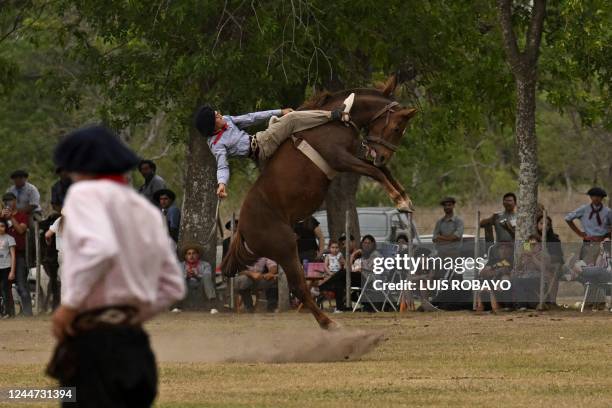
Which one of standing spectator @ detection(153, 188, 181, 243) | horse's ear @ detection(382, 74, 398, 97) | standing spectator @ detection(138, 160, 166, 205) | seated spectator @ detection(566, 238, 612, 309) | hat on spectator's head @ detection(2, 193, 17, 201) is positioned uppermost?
horse's ear @ detection(382, 74, 398, 97)

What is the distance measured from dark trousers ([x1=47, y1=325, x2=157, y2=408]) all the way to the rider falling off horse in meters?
9.34

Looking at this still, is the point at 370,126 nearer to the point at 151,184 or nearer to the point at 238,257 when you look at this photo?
the point at 238,257

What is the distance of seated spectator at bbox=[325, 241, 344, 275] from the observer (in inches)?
953

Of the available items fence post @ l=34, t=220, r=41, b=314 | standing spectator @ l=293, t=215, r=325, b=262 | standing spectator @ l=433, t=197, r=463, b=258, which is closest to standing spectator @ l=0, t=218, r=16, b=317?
fence post @ l=34, t=220, r=41, b=314

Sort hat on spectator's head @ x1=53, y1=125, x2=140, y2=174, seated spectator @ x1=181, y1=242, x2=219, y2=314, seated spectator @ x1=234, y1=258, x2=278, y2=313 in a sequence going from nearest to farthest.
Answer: hat on spectator's head @ x1=53, y1=125, x2=140, y2=174, seated spectator @ x1=181, y1=242, x2=219, y2=314, seated spectator @ x1=234, y1=258, x2=278, y2=313

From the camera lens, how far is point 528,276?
73.5 ft

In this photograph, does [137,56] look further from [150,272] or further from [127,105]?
[150,272]

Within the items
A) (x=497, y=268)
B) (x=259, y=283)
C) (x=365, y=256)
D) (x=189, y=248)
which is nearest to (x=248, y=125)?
(x=497, y=268)

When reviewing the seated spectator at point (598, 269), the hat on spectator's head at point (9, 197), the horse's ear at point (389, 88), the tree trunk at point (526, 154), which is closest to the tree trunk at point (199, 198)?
the hat on spectator's head at point (9, 197)

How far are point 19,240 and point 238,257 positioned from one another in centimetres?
875

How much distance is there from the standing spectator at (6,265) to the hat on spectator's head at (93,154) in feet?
60.6

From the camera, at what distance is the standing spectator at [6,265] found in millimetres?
24531

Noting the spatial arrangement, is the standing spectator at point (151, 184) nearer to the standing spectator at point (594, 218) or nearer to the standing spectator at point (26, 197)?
the standing spectator at point (26, 197)

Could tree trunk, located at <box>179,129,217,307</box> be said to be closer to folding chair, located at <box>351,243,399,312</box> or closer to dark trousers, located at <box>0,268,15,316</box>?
→ dark trousers, located at <box>0,268,15,316</box>
